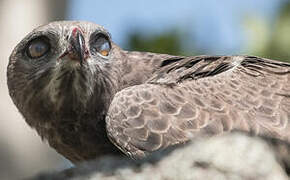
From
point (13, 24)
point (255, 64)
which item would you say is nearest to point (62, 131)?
point (255, 64)

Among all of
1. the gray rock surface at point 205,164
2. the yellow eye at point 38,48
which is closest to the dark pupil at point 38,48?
the yellow eye at point 38,48

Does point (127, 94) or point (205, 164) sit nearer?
point (205, 164)

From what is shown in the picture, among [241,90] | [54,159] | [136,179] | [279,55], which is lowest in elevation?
[54,159]

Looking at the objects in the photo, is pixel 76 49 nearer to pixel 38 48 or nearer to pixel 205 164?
pixel 38 48

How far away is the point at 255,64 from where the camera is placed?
19.1 feet

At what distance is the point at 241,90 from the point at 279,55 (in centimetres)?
294

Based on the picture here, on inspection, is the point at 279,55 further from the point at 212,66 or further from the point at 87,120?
the point at 87,120

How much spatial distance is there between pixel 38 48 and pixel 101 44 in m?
0.53

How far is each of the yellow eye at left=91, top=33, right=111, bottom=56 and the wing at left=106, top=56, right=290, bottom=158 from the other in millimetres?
451

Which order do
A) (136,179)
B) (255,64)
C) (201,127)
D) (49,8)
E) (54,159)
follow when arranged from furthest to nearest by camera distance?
(49,8) < (54,159) < (255,64) < (201,127) < (136,179)

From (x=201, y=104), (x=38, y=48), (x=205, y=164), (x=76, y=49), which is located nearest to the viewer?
(x=205, y=164)

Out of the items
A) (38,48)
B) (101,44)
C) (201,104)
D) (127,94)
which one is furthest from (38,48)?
(201,104)

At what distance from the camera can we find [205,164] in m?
2.36

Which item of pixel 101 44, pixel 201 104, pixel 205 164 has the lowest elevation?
pixel 201 104
